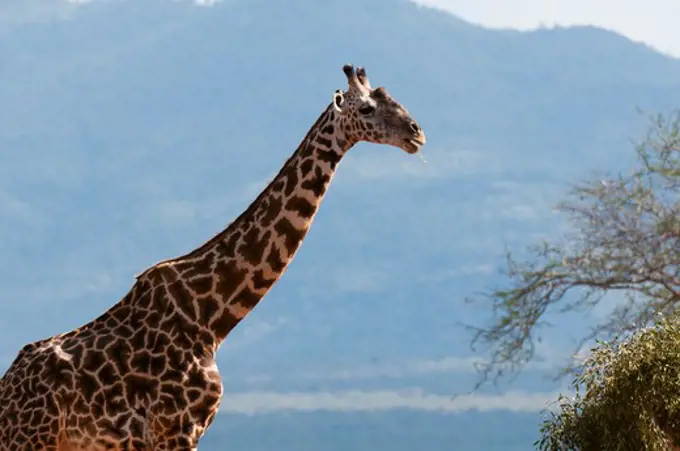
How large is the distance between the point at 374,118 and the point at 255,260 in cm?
106

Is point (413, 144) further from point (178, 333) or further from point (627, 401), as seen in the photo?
point (627, 401)

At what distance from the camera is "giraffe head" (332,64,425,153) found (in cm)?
627

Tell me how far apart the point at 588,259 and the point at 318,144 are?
1106 centimetres

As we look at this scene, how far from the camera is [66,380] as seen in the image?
615 cm

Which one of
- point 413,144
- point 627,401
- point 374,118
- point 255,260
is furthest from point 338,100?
point 627,401

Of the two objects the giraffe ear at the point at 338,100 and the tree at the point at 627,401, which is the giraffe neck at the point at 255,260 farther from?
the tree at the point at 627,401

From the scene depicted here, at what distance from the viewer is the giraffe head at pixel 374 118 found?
6273mm

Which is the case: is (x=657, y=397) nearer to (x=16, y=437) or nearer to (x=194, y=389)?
(x=194, y=389)

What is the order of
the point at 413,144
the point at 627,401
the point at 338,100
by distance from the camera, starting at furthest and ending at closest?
the point at 627,401 → the point at 338,100 → the point at 413,144

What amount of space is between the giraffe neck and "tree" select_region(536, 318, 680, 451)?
3.80m

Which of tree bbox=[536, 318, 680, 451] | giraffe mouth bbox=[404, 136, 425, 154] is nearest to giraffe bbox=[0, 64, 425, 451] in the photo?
giraffe mouth bbox=[404, 136, 425, 154]

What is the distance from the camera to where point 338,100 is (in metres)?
6.41

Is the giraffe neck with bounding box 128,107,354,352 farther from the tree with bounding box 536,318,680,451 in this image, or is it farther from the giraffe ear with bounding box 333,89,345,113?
the tree with bounding box 536,318,680,451

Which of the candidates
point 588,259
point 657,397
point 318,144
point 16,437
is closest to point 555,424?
point 657,397
